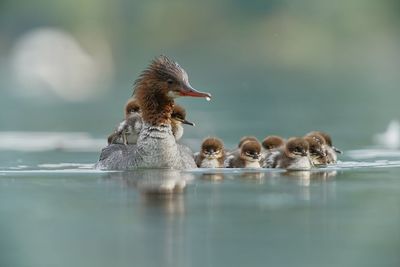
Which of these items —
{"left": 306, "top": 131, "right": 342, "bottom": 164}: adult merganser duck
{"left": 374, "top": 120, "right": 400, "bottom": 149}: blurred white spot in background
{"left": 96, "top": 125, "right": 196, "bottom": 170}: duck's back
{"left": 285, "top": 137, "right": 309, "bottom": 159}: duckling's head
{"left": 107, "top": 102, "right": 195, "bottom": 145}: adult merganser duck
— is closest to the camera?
{"left": 96, "top": 125, "right": 196, "bottom": 170}: duck's back

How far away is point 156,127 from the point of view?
10047mm

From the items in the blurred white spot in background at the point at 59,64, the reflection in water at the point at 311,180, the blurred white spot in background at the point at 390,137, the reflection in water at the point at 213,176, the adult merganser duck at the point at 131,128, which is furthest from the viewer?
the blurred white spot in background at the point at 59,64

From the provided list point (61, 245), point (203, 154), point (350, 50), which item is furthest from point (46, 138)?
point (350, 50)

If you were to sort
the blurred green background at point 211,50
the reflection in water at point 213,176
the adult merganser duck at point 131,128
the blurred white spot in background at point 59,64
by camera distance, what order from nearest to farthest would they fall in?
the reflection in water at point 213,176
the adult merganser duck at point 131,128
the blurred green background at point 211,50
the blurred white spot in background at point 59,64

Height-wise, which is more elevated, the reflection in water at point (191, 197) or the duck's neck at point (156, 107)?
the duck's neck at point (156, 107)

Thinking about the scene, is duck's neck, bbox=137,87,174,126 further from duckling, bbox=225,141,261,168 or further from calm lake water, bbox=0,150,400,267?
duckling, bbox=225,141,261,168

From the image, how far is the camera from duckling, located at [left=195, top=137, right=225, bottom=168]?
10.5 metres

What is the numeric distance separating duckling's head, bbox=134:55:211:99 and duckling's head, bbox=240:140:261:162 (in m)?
0.60

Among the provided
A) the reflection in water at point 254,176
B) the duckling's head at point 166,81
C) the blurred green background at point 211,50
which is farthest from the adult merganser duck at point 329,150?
the blurred green background at point 211,50

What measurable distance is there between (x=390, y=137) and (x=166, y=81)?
145 inches

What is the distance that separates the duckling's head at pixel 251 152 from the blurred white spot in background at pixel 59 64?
9.25m

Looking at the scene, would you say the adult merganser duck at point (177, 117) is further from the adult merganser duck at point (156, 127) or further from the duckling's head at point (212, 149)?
the adult merganser duck at point (156, 127)

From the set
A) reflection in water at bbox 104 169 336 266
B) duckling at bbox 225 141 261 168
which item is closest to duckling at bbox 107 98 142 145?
reflection in water at bbox 104 169 336 266

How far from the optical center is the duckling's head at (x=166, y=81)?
32.8 feet
